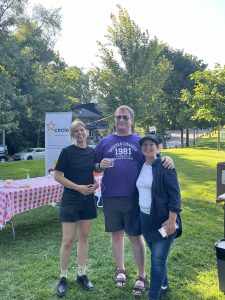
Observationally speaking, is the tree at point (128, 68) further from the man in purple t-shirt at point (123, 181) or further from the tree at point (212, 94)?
the man in purple t-shirt at point (123, 181)

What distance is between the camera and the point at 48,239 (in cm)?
504

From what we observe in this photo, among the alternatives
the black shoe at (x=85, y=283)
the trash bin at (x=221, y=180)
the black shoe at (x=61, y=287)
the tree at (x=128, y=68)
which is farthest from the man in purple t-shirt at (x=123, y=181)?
the tree at (x=128, y=68)

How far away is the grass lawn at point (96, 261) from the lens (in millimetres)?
3388

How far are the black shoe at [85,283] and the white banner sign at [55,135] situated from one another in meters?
3.99

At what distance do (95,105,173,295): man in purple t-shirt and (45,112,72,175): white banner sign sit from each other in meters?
3.97

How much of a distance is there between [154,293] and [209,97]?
10674mm

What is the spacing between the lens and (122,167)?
3201 millimetres

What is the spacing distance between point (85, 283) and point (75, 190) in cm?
97

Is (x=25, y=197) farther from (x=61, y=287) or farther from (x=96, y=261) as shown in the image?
(x=61, y=287)

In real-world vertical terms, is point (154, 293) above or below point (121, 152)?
below

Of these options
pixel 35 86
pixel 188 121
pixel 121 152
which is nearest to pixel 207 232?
pixel 121 152

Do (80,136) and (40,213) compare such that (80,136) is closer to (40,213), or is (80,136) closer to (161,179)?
(161,179)

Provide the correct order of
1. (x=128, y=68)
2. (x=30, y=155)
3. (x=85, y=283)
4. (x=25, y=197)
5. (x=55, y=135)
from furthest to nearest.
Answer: (x=30, y=155) → (x=128, y=68) → (x=55, y=135) → (x=25, y=197) → (x=85, y=283)

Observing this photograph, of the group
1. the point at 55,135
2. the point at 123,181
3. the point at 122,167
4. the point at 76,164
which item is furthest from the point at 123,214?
the point at 55,135
